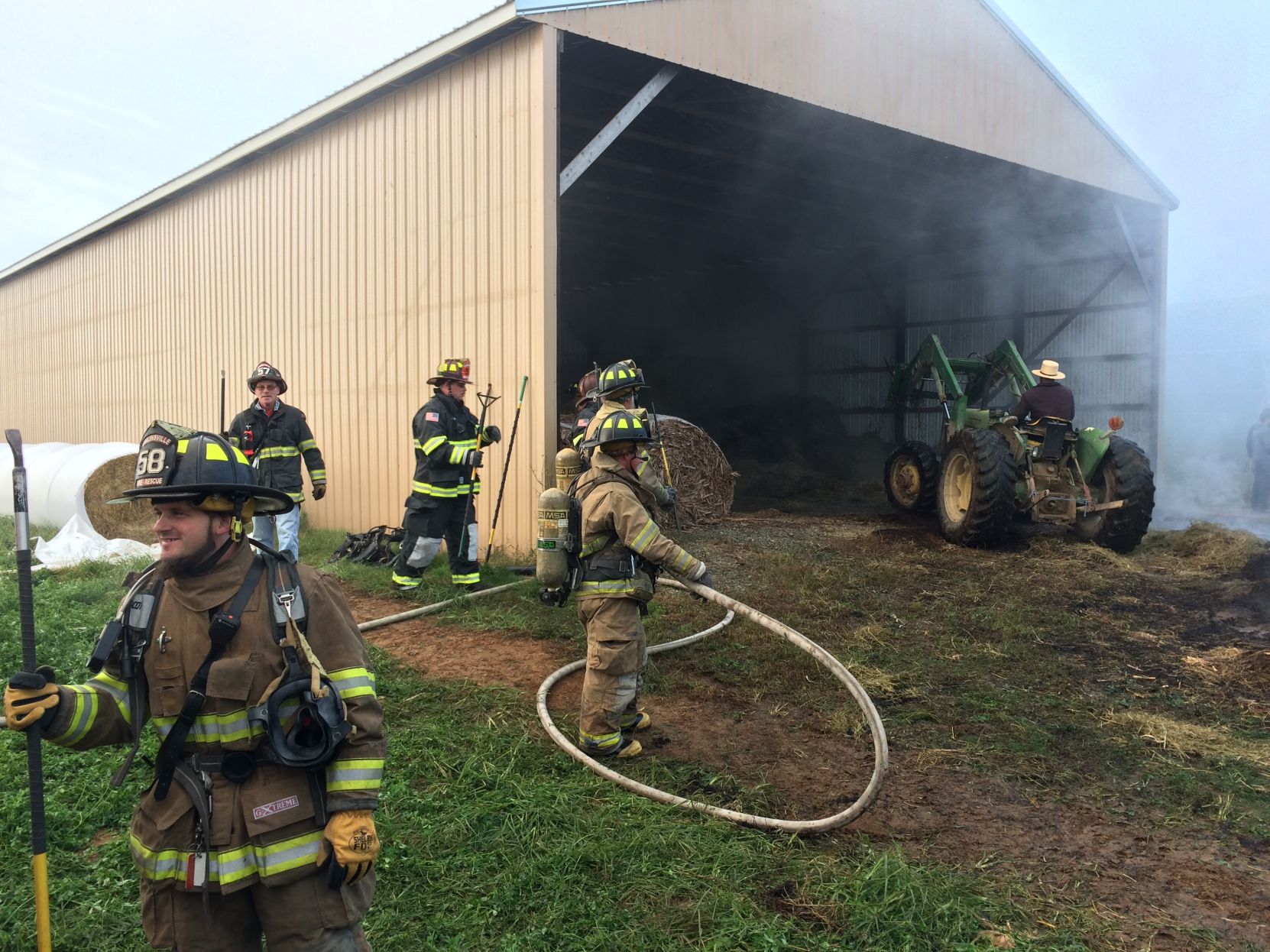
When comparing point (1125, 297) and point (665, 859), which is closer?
point (665, 859)

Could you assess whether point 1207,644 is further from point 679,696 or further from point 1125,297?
point 1125,297

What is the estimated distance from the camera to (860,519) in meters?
11.9

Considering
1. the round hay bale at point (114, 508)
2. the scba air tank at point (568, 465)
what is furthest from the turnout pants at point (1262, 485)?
the round hay bale at point (114, 508)

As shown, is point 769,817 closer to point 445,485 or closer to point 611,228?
point 445,485

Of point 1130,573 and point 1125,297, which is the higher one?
point 1125,297

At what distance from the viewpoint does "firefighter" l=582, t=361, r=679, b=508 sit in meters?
4.52

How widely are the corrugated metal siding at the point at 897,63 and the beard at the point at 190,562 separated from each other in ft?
24.6

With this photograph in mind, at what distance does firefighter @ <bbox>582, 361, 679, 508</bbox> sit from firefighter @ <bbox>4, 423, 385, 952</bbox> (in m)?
2.54

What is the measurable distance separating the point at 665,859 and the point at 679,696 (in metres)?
2.00

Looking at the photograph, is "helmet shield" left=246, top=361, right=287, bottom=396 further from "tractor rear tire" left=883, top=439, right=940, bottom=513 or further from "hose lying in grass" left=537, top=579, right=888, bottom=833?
"tractor rear tire" left=883, top=439, right=940, bottom=513

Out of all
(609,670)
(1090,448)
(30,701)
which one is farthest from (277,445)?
(1090,448)

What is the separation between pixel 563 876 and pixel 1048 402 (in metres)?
8.08

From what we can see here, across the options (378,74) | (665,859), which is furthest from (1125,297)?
(665,859)

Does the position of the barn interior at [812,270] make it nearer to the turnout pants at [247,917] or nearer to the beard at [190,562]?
the beard at [190,562]
